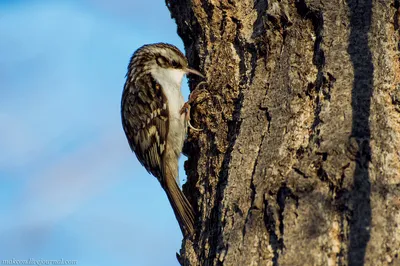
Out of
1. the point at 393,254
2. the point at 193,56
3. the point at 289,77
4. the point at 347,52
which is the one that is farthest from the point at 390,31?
the point at 193,56

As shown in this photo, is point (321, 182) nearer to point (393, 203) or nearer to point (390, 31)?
point (393, 203)

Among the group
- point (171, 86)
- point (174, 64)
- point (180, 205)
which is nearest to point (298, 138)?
point (180, 205)

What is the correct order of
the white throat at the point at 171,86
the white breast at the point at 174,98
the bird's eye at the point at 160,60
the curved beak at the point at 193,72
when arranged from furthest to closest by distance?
the bird's eye at the point at 160,60, the white throat at the point at 171,86, the white breast at the point at 174,98, the curved beak at the point at 193,72

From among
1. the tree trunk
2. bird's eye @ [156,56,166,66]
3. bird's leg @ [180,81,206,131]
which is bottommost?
the tree trunk

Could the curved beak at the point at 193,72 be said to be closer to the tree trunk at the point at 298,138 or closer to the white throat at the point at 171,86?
the tree trunk at the point at 298,138

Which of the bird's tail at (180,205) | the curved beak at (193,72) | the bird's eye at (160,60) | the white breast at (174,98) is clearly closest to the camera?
the bird's tail at (180,205)

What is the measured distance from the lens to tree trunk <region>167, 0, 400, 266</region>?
1.72 metres

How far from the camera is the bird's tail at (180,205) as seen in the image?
7.43 ft

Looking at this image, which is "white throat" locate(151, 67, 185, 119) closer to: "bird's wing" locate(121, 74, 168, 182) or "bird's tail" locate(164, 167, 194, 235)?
"bird's wing" locate(121, 74, 168, 182)

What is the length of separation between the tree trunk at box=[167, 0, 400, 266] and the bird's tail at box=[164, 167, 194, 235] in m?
0.04

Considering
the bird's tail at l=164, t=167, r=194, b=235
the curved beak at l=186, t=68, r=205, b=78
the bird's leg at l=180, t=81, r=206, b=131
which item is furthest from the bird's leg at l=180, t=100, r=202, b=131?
the bird's tail at l=164, t=167, r=194, b=235

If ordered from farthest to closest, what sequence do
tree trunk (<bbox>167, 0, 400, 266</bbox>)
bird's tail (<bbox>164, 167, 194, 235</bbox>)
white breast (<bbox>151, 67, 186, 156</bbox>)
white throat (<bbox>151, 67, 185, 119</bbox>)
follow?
white throat (<bbox>151, 67, 185, 119</bbox>)
white breast (<bbox>151, 67, 186, 156</bbox>)
bird's tail (<bbox>164, 167, 194, 235</bbox>)
tree trunk (<bbox>167, 0, 400, 266</bbox>)

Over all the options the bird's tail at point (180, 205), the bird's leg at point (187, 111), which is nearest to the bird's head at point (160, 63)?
the bird's leg at point (187, 111)

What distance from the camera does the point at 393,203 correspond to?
5.61ft
